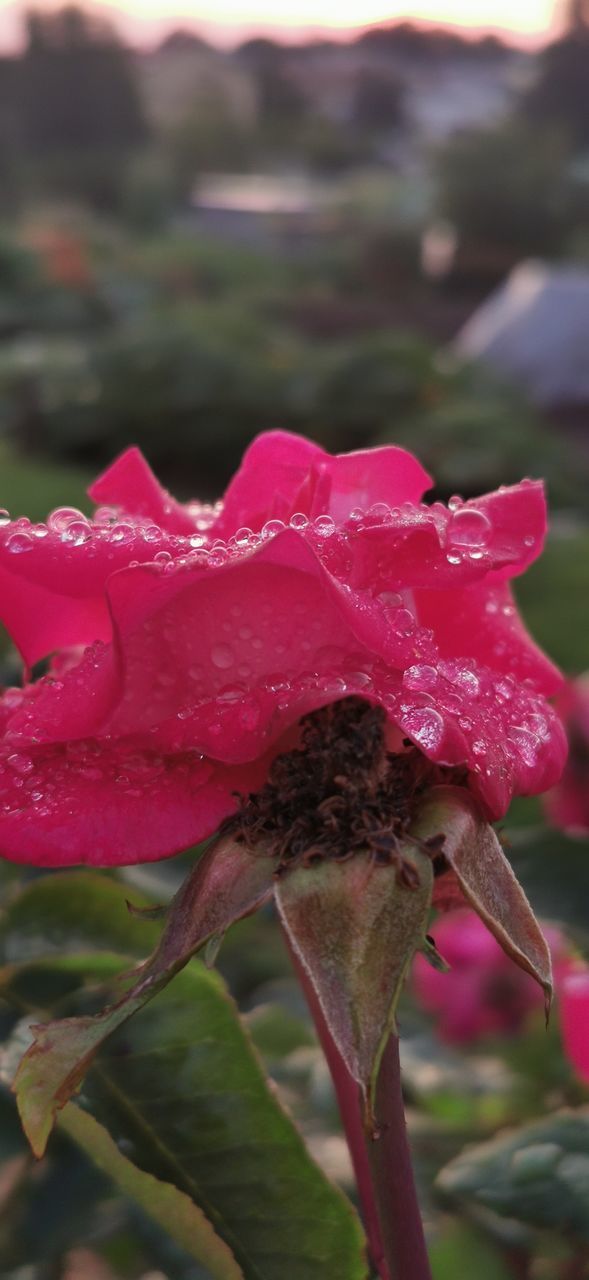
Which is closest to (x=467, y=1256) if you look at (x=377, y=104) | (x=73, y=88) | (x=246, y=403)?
(x=246, y=403)

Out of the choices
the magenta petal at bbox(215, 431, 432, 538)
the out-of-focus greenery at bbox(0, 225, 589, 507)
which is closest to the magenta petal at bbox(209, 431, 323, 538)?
the magenta petal at bbox(215, 431, 432, 538)

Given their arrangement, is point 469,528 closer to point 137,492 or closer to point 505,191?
point 137,492

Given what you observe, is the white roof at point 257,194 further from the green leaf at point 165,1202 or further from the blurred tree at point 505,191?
the green leaf at point 165,1202

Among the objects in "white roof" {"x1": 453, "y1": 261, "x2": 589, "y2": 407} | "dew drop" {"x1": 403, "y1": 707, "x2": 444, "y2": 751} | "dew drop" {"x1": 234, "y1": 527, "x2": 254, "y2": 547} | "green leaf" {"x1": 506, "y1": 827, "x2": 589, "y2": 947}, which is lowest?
"white roof" {"x1": 453, "y1": 261, "x2": 589, "y2": 407}

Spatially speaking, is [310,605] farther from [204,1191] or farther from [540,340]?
[540,340]

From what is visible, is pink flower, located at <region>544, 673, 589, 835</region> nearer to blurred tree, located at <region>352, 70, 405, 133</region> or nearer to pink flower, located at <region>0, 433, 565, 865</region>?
pink flower, located at <region>0, 433, 565, 865</region>

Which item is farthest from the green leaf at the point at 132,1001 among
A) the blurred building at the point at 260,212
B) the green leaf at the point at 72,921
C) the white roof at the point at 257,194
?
the white roof at the point at 257,194
